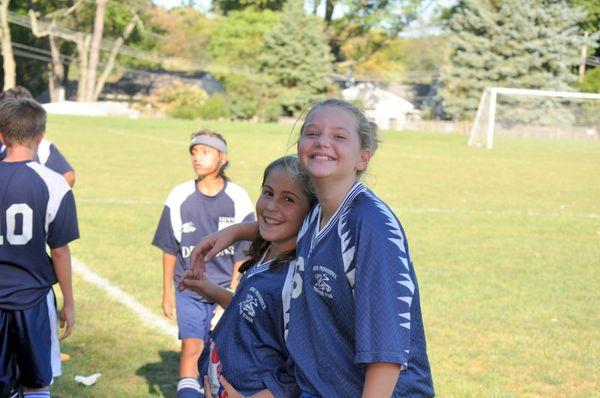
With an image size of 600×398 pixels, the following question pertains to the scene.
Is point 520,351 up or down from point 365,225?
down

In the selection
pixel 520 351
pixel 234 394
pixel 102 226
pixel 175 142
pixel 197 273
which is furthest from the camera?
pixel 175 142

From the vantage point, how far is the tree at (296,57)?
61188 mm

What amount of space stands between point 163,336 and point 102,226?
17.8 feet

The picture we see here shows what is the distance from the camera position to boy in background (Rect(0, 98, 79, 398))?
4324mm

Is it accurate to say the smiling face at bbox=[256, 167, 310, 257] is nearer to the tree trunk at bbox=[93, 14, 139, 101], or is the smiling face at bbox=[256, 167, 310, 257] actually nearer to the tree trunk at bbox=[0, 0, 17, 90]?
the tree trunk at bbox=[0, 0, 17, 90]

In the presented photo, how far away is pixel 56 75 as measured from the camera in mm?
74312

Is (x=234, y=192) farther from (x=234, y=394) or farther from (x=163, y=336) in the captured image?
(x=234, y=394)

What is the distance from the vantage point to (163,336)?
6977 millimetres

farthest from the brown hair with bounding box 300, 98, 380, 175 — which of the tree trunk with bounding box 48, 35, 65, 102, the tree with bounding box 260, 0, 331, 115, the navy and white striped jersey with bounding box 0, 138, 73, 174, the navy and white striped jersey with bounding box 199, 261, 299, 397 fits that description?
the tree trunk with bounding box 48, 35, 65, 102

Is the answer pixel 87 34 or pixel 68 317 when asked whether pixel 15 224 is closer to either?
pixel 68 317

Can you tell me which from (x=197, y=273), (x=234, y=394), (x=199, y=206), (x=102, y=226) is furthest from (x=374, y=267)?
(x=102, y=226)

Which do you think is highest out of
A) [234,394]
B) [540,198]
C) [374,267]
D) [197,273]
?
[374,267]

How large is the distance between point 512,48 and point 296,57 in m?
15.1

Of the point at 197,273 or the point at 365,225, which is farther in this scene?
the point at 197,273
